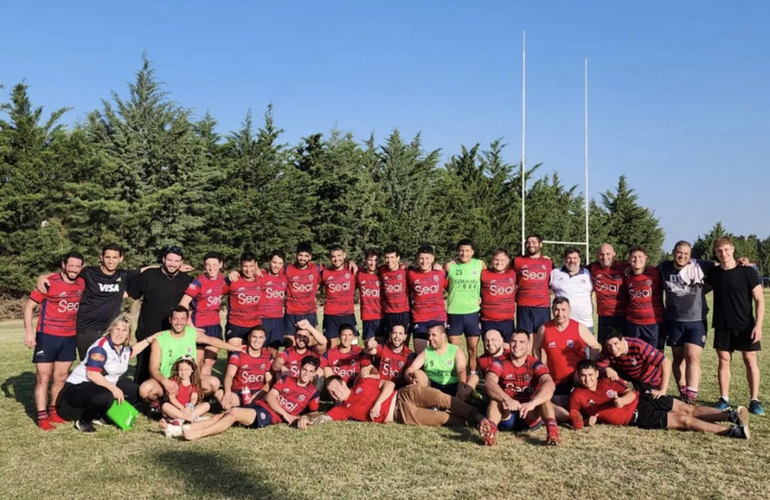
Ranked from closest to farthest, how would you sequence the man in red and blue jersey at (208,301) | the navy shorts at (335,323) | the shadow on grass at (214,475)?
the shadow on grass at (214,475), the man in red and blue jersey at (208,301), the navy shorts at (335,323)

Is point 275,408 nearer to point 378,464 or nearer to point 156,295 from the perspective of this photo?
point 378,464

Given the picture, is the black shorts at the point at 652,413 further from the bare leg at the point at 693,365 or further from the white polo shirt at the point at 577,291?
the white polo shirt at the point at 577,291

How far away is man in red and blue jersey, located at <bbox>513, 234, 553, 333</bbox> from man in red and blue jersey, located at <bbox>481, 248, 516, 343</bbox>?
0.46 ft

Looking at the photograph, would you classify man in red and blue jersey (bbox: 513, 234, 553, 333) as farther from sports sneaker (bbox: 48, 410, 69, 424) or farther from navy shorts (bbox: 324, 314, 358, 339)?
sports sneaker (bbox: 48, 410, 69, 424)

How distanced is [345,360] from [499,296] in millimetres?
2188

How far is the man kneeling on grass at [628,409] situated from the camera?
18.4 ft

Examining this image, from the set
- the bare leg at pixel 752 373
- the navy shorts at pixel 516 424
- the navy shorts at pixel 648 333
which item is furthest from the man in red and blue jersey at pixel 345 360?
the bare leg at pixel 752 373

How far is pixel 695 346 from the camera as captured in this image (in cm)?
668

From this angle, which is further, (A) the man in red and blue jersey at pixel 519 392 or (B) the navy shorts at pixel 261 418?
(B) the navy shorts at pixel 261 418

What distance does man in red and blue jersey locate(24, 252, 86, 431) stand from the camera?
21.1 ft

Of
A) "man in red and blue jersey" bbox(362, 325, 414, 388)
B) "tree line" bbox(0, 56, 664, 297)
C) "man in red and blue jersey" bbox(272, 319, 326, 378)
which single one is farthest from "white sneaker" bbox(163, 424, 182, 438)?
"tree line" bbox(0, 56, 664, 297)

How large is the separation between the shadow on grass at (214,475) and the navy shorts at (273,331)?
2.82m

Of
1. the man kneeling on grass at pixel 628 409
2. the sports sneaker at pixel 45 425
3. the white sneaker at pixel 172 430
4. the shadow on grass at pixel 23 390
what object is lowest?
the shadow on grass at pixel 23 390

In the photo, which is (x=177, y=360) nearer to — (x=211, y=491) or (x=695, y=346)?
(x=211, y=491)
